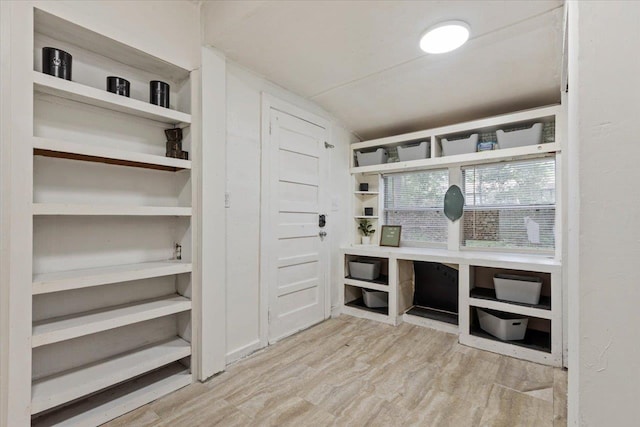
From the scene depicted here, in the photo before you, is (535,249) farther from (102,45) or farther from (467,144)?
(102,45)

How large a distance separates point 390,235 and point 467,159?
1253 millimetres

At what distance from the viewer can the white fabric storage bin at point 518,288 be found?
2459mm

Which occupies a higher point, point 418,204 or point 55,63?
point 55,63

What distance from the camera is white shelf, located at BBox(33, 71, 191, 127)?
152 centimetres

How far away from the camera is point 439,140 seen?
329 cm

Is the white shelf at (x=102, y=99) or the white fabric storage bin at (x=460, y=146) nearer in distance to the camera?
the white shelf at (x=102, y=99)

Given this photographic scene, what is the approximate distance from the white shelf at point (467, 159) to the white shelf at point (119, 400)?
280 centimetres

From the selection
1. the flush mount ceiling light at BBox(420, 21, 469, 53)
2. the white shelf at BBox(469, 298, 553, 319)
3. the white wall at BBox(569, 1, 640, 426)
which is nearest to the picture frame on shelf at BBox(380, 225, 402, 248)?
the white shelf at BBox(469, 298, 553, 319)

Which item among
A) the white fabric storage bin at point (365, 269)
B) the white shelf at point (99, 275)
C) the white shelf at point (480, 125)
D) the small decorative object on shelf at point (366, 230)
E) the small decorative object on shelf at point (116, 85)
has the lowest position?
the white fabric storage bin at point (365, 269)

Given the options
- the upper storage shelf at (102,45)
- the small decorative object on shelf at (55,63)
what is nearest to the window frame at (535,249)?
the upper storage shelf at (102,45)

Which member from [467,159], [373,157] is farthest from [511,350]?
[373,157]

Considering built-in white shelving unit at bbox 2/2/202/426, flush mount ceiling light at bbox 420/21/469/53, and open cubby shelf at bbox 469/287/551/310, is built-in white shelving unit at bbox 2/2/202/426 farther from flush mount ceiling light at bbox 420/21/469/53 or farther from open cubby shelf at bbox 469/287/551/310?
open cubby shelf at bbox 469/287/551/310

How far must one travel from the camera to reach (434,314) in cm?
322

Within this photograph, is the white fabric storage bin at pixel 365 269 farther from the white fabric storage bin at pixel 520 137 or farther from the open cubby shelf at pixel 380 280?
the white fabric storage bin at pixel 520 137
